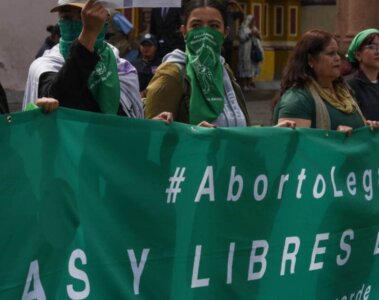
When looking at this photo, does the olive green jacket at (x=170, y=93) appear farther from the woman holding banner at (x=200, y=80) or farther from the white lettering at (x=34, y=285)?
the white lettering at (x=34, y=285)

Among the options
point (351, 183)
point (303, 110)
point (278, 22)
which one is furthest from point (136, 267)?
point (278, 22)

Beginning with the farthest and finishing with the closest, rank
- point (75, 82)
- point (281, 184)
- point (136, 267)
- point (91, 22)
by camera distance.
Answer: point (281, 184) → point (75, 82) → point (91, 22) → point (136, 267)

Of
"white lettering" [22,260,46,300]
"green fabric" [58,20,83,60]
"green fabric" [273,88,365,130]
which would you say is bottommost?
"white lettering" [22,260,46,300]

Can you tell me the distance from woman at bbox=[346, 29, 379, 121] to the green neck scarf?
2.29 meters

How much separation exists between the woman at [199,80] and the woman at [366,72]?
144cm

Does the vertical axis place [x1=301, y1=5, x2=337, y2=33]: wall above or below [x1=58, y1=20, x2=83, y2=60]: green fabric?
below

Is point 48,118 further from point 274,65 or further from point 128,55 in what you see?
point 274,65

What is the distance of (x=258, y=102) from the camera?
833 inches

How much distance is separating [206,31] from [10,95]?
12525mm

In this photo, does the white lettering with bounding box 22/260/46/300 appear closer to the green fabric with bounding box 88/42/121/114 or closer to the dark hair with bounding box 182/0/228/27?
the green fabric with bounding box 88/42/121/114

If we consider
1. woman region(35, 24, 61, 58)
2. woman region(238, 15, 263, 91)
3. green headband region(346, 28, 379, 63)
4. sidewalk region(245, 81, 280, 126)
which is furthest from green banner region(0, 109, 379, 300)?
woman region(238, 15, 263, 91)

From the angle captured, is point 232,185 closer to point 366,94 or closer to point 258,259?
point 258,259

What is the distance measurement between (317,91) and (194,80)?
0.87m

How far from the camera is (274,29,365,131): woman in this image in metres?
6.66
